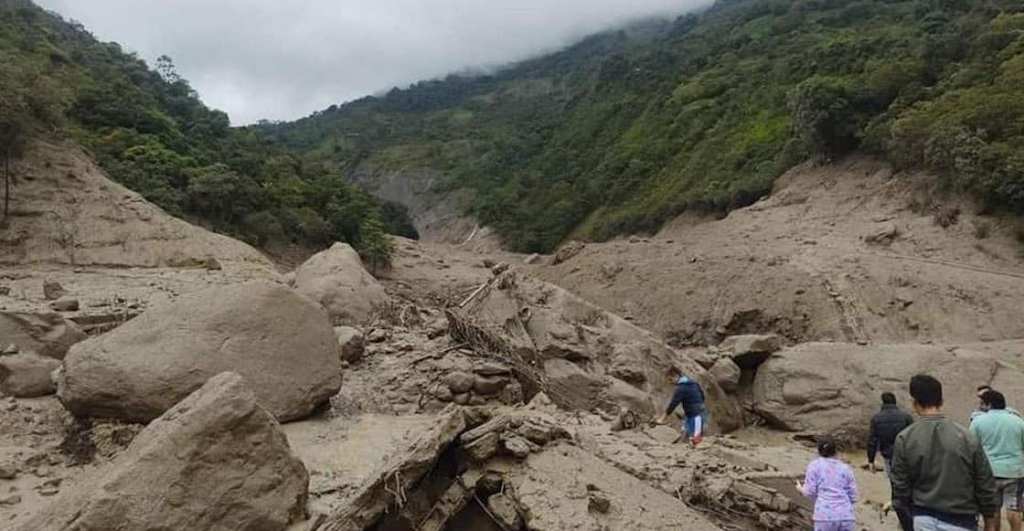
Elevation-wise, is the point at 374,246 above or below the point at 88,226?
below

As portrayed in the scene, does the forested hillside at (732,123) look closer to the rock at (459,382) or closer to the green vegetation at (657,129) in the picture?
the green vegetation at (657,129)

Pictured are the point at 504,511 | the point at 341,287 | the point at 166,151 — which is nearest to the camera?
the point at 504,511

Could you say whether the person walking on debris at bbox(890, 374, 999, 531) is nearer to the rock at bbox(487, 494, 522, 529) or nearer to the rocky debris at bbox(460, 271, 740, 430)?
the rock at bbox(487, 494, 522, 529)

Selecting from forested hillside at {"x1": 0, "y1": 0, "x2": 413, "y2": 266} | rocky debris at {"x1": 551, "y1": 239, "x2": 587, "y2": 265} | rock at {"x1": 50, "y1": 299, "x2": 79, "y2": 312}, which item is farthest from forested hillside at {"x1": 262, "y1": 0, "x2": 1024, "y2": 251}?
rock at {"x1": 50, "y1": 299, "x2": 79, "y2": 312}

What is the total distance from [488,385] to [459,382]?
39 centimetres

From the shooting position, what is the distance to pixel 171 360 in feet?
23.7

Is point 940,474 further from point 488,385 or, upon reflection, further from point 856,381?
point 856,381

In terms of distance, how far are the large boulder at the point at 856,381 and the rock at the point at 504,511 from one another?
9.10 meters

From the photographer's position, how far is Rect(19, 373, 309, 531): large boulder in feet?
15.9

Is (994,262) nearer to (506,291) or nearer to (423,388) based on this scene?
(506,291)

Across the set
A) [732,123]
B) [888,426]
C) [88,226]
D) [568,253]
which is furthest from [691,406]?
[732,123]

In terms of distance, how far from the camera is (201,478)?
17.1 ft

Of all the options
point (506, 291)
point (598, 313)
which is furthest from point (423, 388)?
point (598, 313)

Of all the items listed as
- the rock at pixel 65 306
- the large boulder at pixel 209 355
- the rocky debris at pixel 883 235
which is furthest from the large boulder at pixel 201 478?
the rocky debris at pixel 883 235
